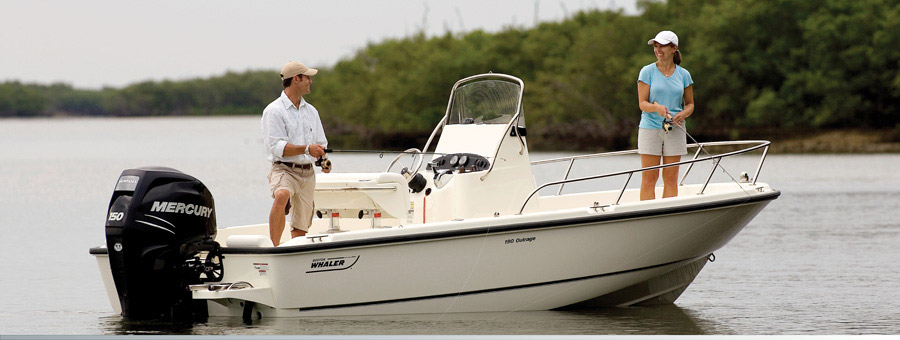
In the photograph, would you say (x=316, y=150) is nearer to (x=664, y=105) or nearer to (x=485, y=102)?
Answer: (x=485, y=102)

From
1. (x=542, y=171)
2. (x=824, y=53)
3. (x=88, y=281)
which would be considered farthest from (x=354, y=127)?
(x=88, y=281)

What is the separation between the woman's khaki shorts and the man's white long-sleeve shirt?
228cm

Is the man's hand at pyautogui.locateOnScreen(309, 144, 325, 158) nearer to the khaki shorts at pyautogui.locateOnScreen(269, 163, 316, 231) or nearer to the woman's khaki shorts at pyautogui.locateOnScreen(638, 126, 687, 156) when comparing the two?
the khaki shorts at pyautogui.locateOnScreen(269, 163, 316, 231)

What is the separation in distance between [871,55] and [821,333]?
4490 centimetres

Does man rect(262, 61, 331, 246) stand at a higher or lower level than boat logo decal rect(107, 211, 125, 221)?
higher

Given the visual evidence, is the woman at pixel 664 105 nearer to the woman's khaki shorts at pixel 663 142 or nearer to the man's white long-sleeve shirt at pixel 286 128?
the woman's khaki shorts at pixel 663 142

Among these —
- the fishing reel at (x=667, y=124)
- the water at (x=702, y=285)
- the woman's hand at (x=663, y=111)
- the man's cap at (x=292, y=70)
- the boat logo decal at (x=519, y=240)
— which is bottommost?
the water at (x=702, y=285)

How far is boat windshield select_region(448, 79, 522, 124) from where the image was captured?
28.3 feet

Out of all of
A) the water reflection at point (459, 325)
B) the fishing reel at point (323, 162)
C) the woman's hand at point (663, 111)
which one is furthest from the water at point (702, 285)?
the woman's hand at point (663, 111)

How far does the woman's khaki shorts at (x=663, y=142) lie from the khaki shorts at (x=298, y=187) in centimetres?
234

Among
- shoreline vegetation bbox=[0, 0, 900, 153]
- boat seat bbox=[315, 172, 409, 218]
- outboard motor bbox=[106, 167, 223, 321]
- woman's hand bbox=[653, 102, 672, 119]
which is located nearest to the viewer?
outboard motor bbox=[106, 167, 223, 321]

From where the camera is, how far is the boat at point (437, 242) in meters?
7.42

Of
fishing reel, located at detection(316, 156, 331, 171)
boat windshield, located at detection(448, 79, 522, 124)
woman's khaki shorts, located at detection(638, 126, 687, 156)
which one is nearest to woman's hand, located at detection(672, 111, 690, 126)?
woman's khaki shorts, located at detection(638, 126, 687, 156)

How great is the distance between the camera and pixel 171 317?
745cm
